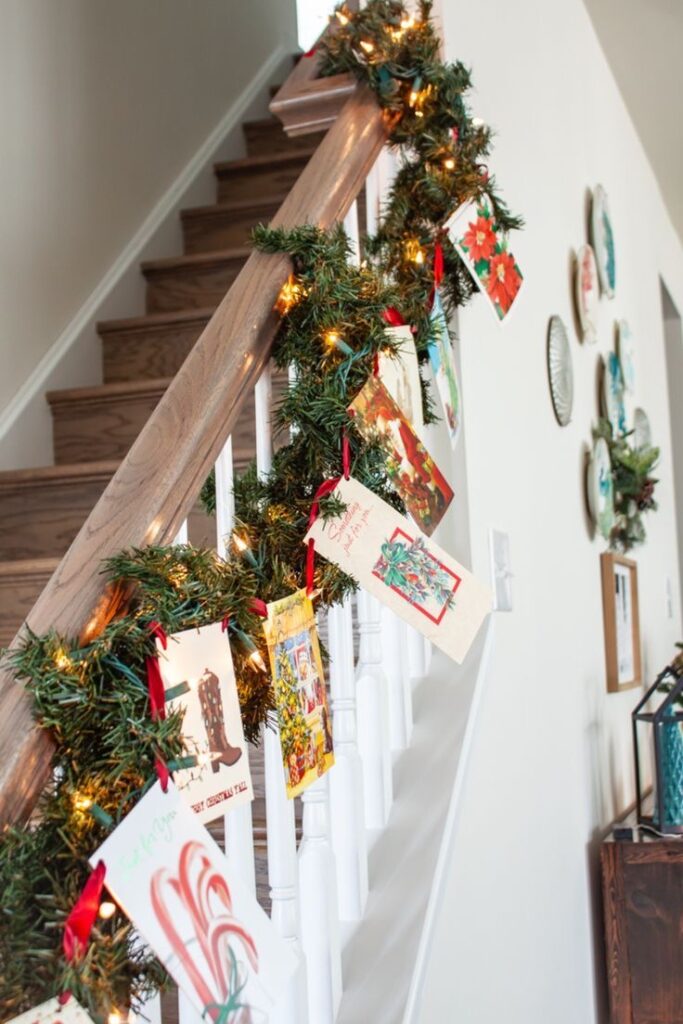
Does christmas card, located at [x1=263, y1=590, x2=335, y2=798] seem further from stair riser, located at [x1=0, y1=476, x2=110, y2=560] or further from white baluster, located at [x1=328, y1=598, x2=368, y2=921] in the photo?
stair riser, located at [x1=0, y1=476, x2=110, y2=560]

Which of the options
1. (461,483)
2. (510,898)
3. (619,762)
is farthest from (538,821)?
(619,762)

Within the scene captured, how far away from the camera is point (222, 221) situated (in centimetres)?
318

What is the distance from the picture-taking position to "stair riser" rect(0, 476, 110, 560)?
2279 millimetres

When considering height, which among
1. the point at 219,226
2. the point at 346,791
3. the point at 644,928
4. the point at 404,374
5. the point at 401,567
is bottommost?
the point at 644,928

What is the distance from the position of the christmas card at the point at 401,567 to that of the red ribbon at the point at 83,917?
1.57ft

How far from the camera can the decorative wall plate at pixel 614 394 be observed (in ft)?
9.84

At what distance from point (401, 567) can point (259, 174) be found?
94.8 inches

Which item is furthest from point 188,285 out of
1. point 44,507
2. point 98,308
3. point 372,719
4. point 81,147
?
point 372,719

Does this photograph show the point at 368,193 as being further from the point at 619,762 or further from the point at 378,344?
the point at 619,762

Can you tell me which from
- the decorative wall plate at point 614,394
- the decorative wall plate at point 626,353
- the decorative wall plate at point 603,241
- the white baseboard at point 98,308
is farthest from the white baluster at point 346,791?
the decorative wall plate at point 626,353

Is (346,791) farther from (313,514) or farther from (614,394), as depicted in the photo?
(614,394)

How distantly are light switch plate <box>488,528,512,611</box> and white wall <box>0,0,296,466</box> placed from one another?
44.9 inches

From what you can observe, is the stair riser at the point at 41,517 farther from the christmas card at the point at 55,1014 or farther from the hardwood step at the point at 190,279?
the christmas card at the point at 55,1014

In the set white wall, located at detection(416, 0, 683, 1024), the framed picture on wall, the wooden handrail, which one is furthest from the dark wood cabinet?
the wooden handrail
